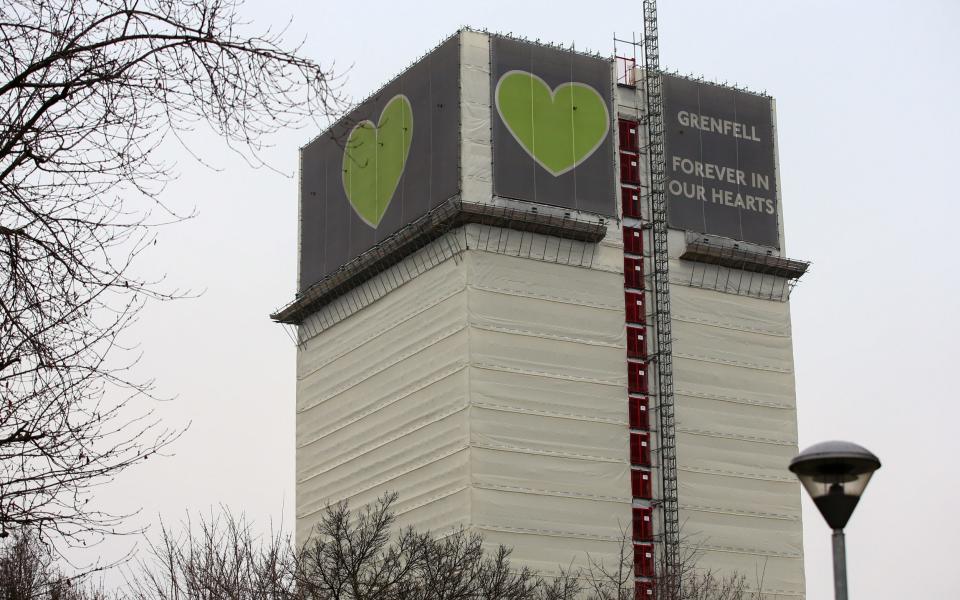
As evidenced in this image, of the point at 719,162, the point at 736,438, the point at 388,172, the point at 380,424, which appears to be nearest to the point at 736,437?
the point at 736,438

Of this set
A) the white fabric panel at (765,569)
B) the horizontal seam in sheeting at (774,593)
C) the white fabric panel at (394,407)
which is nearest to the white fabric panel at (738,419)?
the white fabric panel at (765,569)

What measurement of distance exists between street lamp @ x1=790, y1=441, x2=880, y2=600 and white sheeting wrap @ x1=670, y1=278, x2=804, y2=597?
118434 millimetres

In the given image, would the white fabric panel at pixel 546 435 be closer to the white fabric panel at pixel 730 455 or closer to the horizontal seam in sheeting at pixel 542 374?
the horizontal seam in sheeting at pixel 542 374

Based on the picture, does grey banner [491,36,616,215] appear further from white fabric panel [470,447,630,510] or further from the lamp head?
the lamp head

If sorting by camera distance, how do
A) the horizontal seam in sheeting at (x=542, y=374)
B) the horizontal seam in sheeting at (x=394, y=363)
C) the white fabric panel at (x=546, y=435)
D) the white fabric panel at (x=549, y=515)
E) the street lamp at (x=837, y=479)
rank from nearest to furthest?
the street lamp at (x=837, y=479), the white fabric panel at (x=549, y=515), the white fabric panel at (x=546, y=435), the horizontal seam in sheeting at (x=542, y=374), the horizontal seam in sheeting at (x=394, y=363)

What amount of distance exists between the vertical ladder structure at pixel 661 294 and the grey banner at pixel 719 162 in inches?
33.4

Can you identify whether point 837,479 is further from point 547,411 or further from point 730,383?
point 730,383

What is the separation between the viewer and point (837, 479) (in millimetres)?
23375

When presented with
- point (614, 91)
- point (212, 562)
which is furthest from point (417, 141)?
point (212, 562)

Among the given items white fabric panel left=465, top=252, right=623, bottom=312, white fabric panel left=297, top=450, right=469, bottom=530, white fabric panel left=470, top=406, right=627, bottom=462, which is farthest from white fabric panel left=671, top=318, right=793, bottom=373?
white fabric panel left=297, top=450, right=469, bottom=530

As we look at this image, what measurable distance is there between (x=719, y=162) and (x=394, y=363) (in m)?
31.7

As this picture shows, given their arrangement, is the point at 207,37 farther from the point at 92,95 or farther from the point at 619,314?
the point at 619,314

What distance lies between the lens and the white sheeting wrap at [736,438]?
471ft

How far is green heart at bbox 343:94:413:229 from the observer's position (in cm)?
14738
